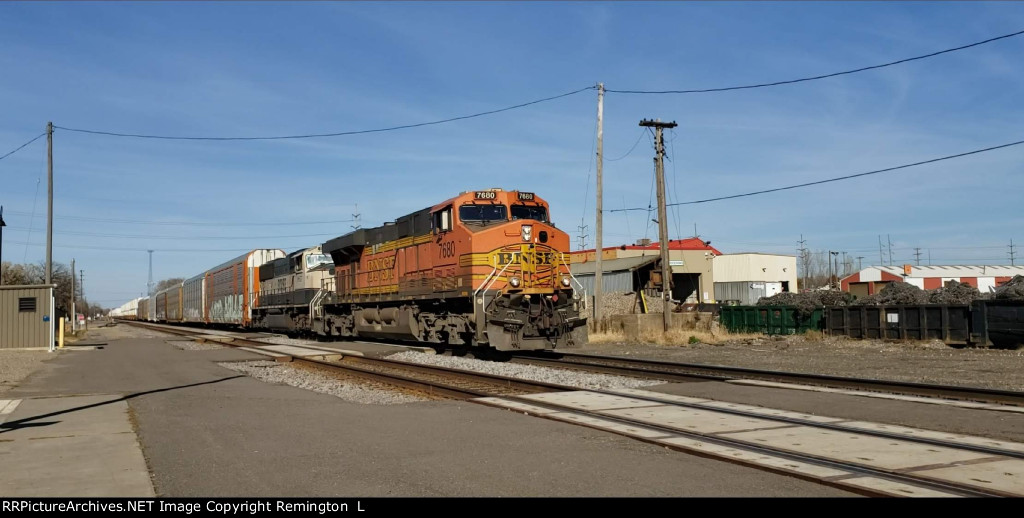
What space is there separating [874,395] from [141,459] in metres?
9.64

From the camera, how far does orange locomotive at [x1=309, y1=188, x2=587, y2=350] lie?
18391mm

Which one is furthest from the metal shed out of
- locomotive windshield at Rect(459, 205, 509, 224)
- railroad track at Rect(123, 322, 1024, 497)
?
railroad track at Rect(123, 322, 1024, 497)

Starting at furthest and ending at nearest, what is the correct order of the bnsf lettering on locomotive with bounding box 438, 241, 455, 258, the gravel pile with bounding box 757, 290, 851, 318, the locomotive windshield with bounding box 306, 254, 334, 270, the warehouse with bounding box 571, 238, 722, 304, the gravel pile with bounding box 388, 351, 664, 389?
1. the warehouse with bounding box 571, 238, 722, 304
2. the locomotive windshield with bounding box 306, 254, 334, 270
3. the gravel pile with bounding box 757, 290, 851, 318
4. the bnsf lettering on locomotive with bounding box 438, 241, 455, 258
5. the gravel pile with bounding box 388, 351, 664, 389

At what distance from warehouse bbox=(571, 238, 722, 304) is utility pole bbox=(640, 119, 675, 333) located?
428 inches

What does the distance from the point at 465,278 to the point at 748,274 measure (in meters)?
65.2

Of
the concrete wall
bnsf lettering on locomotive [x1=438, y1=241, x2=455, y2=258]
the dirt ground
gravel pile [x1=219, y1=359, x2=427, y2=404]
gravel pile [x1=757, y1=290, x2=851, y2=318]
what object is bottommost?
the dirt ground

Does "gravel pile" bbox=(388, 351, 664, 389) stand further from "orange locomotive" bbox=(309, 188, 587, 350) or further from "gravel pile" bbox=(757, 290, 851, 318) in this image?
"gravel pile" bbox=(757, 290, 851, 318)

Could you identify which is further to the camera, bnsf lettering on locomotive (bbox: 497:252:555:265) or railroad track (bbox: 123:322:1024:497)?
bnsf lettering on locomotive (bbox: 497:252:555:265)

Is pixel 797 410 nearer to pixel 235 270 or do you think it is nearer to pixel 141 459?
pixel 141 459

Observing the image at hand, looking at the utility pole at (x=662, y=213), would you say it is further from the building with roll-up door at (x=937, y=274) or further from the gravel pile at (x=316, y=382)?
the building with roll-up door at (x=937, y=274)

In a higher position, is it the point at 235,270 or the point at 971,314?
the point at 235,270

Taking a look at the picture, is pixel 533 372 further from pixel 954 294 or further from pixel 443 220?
pixel 954 294

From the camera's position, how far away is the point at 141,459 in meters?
7.12
